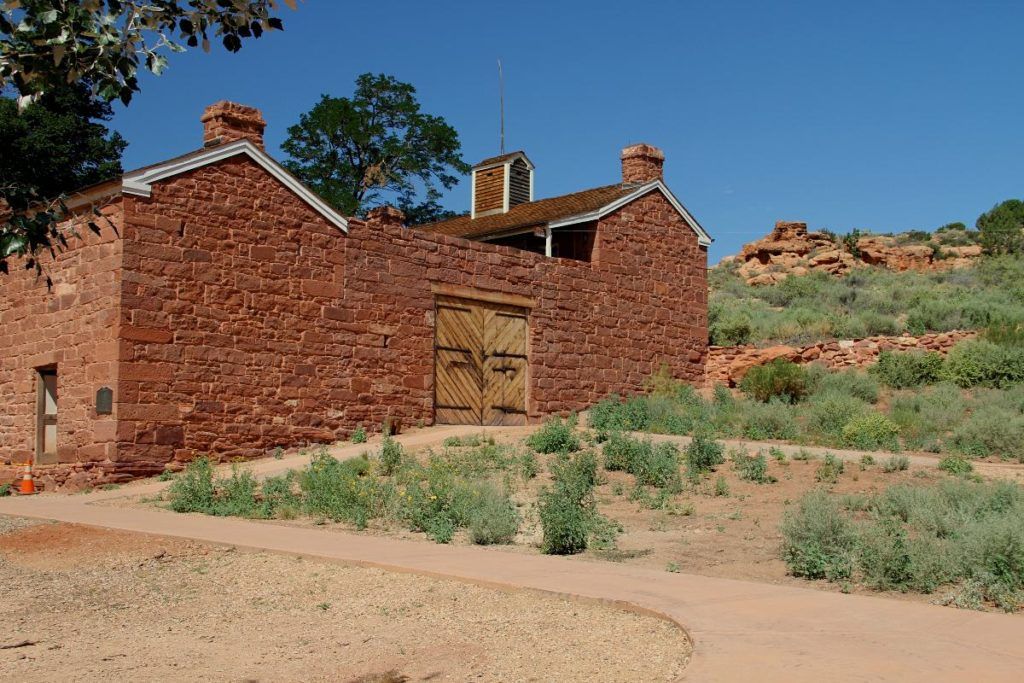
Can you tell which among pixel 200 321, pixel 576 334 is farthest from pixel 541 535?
pixel 576 334

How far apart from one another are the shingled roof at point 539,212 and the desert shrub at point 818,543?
577 inches

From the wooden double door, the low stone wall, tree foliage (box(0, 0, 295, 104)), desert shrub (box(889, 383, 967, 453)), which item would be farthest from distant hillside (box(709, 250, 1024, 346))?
tree foliage (box(0, 0, 295, 104))

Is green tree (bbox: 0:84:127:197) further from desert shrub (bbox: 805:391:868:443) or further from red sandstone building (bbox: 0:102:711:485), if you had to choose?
desert shrub (bbox: 805:391:868:443)

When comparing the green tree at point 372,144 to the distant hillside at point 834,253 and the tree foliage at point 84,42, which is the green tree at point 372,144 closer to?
the distant hillside at point 834,253

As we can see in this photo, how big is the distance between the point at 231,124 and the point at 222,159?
138 centimetres

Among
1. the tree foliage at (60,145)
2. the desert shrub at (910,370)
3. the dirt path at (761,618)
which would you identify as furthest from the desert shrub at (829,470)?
the tree foliage at (60,145)

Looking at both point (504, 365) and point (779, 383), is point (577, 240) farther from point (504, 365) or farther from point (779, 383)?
point (779, 383)

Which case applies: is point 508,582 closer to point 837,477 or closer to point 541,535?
point 541,535

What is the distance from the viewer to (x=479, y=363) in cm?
2103

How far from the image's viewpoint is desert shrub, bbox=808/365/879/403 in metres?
21.8

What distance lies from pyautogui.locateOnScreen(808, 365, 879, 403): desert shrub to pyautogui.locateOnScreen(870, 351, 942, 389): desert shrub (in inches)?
13.2

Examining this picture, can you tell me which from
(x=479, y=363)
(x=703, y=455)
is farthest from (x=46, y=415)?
(x=703, y=455)

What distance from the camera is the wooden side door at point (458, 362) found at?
66.7ft

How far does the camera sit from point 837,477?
1367cm
